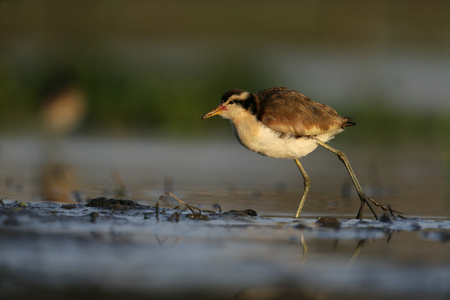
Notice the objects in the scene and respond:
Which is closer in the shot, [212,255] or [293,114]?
[212,255]

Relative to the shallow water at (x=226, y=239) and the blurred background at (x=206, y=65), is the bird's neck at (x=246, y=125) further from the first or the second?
the blurred background at (x=206, y=65)

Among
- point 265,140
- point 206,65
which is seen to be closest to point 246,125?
point 265,140

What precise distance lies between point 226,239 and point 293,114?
2162mm

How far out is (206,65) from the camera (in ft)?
68.5

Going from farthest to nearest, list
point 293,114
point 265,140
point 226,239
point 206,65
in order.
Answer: point 206,65, point 293,114, point 265,140, point 226,239

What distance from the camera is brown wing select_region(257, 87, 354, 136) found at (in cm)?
A: 814

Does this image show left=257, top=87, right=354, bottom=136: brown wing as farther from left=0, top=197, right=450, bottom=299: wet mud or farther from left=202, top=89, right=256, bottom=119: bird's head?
left=0, top=197, right=450, bottom=299: wet mud

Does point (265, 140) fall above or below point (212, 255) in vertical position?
above

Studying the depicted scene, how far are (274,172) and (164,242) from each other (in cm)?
602

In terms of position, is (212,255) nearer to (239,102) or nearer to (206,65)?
(239,102)

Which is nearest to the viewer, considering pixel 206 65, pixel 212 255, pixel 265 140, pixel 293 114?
pixel 212 255

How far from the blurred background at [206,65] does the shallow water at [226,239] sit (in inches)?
102

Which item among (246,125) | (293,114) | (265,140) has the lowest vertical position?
A: (265,140)

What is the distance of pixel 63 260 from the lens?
5402 millimetres
